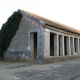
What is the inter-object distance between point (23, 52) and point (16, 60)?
1.09m

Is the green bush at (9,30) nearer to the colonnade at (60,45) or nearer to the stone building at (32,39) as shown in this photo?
the stone building at (32,39)

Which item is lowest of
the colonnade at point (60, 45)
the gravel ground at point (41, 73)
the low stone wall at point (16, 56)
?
the gravel ground at point (41, 73)

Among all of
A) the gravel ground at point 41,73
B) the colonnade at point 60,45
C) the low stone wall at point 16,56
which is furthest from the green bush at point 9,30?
the gravel ground at point 41,73

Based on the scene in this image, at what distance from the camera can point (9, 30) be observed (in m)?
15.2

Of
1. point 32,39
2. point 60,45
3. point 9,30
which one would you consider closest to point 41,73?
point 32,39

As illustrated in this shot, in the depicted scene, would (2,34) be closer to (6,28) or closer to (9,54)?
(6,28)

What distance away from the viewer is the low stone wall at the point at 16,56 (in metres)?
13.3

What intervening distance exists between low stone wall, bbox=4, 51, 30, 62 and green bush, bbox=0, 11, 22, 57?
2.44ft

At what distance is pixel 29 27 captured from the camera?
13688mm

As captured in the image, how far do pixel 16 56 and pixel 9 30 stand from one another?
2821 mm

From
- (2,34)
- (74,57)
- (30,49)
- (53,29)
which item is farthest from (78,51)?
(2,34)

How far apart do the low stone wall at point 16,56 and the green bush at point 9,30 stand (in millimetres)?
743

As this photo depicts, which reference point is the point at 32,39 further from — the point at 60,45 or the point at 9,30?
the point at 60,45

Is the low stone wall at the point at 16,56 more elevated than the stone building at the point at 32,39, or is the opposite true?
the stone building at the point at 32,39
